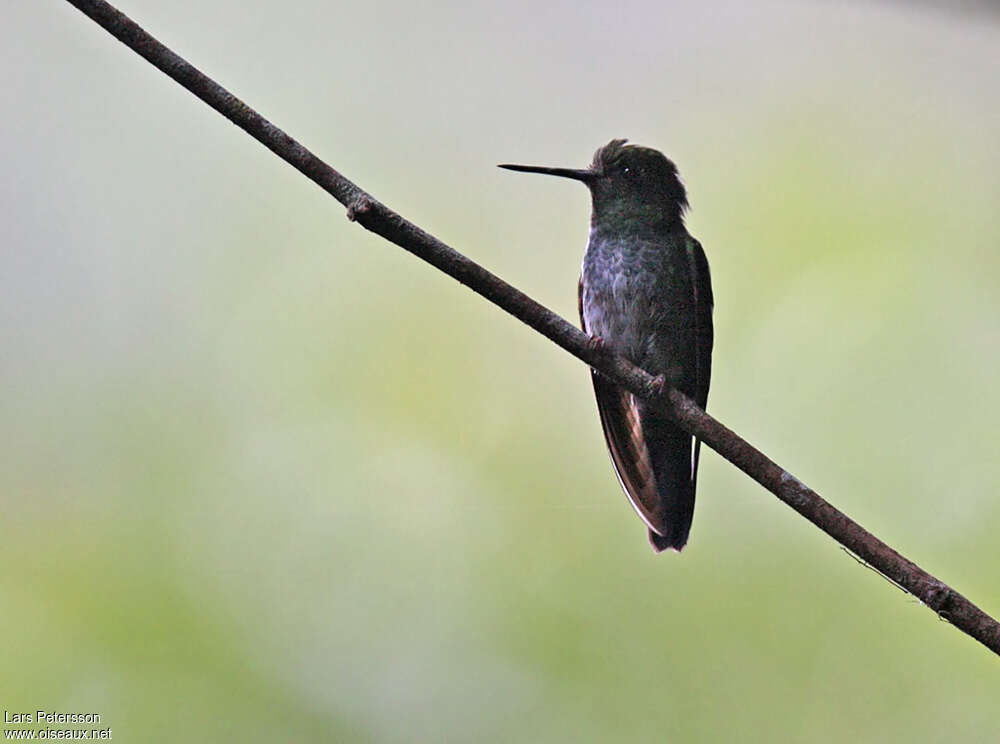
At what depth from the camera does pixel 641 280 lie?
2094mm

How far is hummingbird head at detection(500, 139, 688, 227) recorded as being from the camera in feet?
6.74

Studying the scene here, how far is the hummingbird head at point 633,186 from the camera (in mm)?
2055

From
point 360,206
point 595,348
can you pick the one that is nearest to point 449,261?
point 360,206

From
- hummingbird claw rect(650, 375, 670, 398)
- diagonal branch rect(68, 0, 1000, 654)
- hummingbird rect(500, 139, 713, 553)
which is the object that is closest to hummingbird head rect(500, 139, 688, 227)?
hummingbird rect(500, 139, 713, 553)

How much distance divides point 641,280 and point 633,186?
21 centimetres

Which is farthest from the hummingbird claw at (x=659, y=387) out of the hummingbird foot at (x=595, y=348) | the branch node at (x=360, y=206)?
the branch node at (x=360, y=206)

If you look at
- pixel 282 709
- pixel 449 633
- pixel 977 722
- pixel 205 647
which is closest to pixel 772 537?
pixel 977 722

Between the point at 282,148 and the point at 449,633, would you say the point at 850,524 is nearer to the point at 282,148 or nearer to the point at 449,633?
the point at 282,148

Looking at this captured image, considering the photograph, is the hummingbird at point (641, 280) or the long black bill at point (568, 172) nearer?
the long black bill at point (568, 172)

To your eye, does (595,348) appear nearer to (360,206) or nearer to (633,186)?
(360,206)

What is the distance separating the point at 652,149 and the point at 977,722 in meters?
1.39

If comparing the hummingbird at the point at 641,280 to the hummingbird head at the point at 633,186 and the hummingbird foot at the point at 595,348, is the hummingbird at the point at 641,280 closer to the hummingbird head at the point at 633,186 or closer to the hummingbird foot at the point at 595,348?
the hummingbird head at the point at 633,186

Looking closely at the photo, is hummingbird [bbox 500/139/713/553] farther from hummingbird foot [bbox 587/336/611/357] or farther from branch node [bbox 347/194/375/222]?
branch node [bbox 347/194/375/222]

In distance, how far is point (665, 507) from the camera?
5.65 ft
